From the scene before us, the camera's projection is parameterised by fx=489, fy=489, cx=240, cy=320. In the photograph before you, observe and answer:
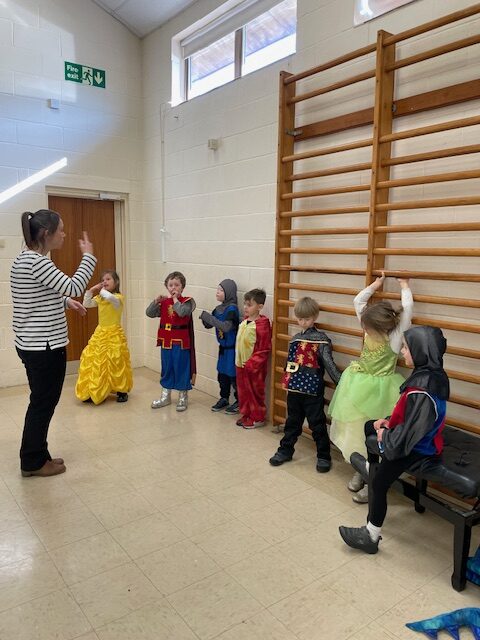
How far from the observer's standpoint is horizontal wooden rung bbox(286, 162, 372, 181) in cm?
291

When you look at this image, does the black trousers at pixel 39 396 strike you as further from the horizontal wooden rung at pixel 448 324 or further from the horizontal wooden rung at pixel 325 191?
the horizontal wooden rung at pixel 448 324

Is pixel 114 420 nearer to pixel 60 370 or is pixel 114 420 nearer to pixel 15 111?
pixel 60 370

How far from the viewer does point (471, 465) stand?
2.05 metres

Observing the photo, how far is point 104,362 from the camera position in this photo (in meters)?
4.26

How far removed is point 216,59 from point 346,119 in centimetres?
195

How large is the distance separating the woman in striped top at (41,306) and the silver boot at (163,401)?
1435 millimetres

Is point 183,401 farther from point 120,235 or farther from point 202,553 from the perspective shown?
point 120,235

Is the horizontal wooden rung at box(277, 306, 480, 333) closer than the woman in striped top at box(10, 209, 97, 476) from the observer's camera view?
Yes

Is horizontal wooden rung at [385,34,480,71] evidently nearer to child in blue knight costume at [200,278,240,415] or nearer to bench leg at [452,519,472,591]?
child in blue knight costume at [200,278,240,415]

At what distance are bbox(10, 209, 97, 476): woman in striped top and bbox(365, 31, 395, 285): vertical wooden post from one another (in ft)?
5.38

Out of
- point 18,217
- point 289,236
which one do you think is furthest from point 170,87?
point 289,236

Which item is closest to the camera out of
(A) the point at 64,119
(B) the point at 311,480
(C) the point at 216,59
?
(B) the point at 311,480

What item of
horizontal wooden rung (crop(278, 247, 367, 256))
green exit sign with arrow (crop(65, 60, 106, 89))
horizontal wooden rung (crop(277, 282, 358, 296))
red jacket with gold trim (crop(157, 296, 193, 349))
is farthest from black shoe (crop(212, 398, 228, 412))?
green exit sign with arrow (crop(65, 60, 106, 89))

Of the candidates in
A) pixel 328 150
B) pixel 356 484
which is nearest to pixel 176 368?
pixel 356 484
